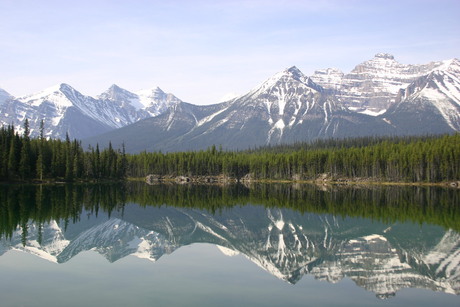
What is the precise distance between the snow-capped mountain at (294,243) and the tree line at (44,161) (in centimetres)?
6466

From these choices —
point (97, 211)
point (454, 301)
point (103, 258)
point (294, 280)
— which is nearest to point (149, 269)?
point (103, 258)

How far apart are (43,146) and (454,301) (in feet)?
438

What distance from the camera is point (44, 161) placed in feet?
452

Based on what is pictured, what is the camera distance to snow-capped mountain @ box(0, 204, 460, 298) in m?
34.6

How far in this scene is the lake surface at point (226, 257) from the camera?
90.8ft

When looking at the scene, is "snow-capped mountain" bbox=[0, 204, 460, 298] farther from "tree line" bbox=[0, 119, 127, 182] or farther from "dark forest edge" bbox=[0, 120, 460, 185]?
"dark forest edge" bbox=[0, 120, 460, 185]

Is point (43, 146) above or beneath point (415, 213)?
above

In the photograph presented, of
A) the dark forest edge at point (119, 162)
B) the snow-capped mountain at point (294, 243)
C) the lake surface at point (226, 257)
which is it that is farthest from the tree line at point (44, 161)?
the snow-capped mountain at point (294, 243)

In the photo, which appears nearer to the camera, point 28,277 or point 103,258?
point 28,277

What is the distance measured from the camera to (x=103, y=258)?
38.9 meters

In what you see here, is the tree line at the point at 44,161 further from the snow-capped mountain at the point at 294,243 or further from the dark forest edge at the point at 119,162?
the snow-capped mountain at the point at 294,243

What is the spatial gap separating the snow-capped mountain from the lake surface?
0.34 feet

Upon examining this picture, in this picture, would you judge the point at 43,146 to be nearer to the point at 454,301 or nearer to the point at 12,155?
the point at 12,155

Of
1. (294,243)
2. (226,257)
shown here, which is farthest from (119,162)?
(226,257)
